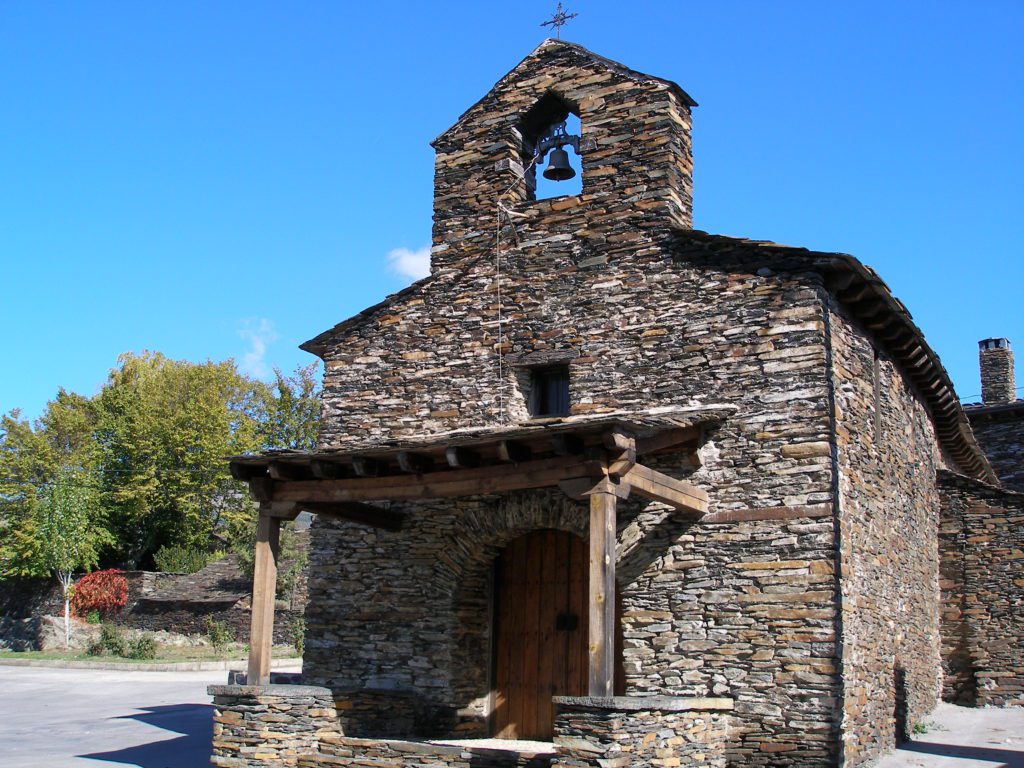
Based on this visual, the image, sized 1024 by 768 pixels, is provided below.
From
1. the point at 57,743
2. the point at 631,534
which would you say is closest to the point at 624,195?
the point at 631,534

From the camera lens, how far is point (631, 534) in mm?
9883

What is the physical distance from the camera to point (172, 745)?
36.7ft

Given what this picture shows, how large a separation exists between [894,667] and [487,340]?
6.09 meters

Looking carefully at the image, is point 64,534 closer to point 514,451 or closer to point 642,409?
point 642,409

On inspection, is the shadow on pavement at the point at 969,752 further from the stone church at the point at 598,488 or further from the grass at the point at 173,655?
the grass at the point at 173,655

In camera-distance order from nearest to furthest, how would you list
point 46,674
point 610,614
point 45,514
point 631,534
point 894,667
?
point 610,614 → point 631,534 → point 894,667 → point 46,674 → point 45,514

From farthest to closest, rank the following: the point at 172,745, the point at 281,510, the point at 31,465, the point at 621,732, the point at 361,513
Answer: the point at 31,465
the point at 172,745
the point at 361,513
the point at 281,510
the point at 621,732

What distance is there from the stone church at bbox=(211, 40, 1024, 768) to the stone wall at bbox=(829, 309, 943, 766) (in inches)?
2.4

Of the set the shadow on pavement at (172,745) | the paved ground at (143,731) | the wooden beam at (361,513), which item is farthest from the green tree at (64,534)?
the wooden beam at (361,513)

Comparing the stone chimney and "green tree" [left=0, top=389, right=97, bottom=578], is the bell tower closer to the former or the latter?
the stone chimney

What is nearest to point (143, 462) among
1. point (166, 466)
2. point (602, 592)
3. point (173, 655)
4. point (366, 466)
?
point (166, 466)

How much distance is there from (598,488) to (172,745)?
654 centimetres

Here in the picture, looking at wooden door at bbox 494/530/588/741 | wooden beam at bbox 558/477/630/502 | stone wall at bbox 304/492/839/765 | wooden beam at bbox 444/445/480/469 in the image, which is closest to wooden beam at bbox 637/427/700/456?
wooden beam at bbox 558/477/630/502

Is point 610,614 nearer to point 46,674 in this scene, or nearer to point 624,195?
point 624,195
